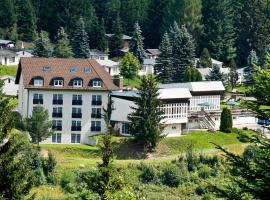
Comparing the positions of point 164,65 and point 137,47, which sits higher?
point 137,47

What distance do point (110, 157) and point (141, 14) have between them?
81277 millimetres

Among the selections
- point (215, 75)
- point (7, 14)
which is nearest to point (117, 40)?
point (7, 14)

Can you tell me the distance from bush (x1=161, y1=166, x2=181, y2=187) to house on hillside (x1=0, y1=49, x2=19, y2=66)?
35.6 meters

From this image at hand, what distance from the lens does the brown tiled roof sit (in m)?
59.3

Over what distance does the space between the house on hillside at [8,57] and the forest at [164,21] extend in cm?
891

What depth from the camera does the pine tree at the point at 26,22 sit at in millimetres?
95688

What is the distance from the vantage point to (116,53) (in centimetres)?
9244

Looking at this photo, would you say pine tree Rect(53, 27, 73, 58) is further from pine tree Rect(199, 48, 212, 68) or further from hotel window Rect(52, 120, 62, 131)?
hotel window Rect(52, 120, 62, 131)

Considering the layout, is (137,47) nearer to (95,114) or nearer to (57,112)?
(95,114)

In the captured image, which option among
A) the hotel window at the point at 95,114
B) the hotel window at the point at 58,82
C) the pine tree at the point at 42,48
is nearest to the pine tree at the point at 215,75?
the pine tree at the point at 42,48

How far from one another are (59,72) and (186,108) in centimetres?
1076

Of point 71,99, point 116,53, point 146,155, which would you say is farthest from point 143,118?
point 116,53

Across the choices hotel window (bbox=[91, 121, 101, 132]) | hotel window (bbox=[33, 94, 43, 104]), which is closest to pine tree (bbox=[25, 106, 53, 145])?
hotel window (bbox=[33, 94, 43, 104])

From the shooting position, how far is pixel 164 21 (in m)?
98.4
